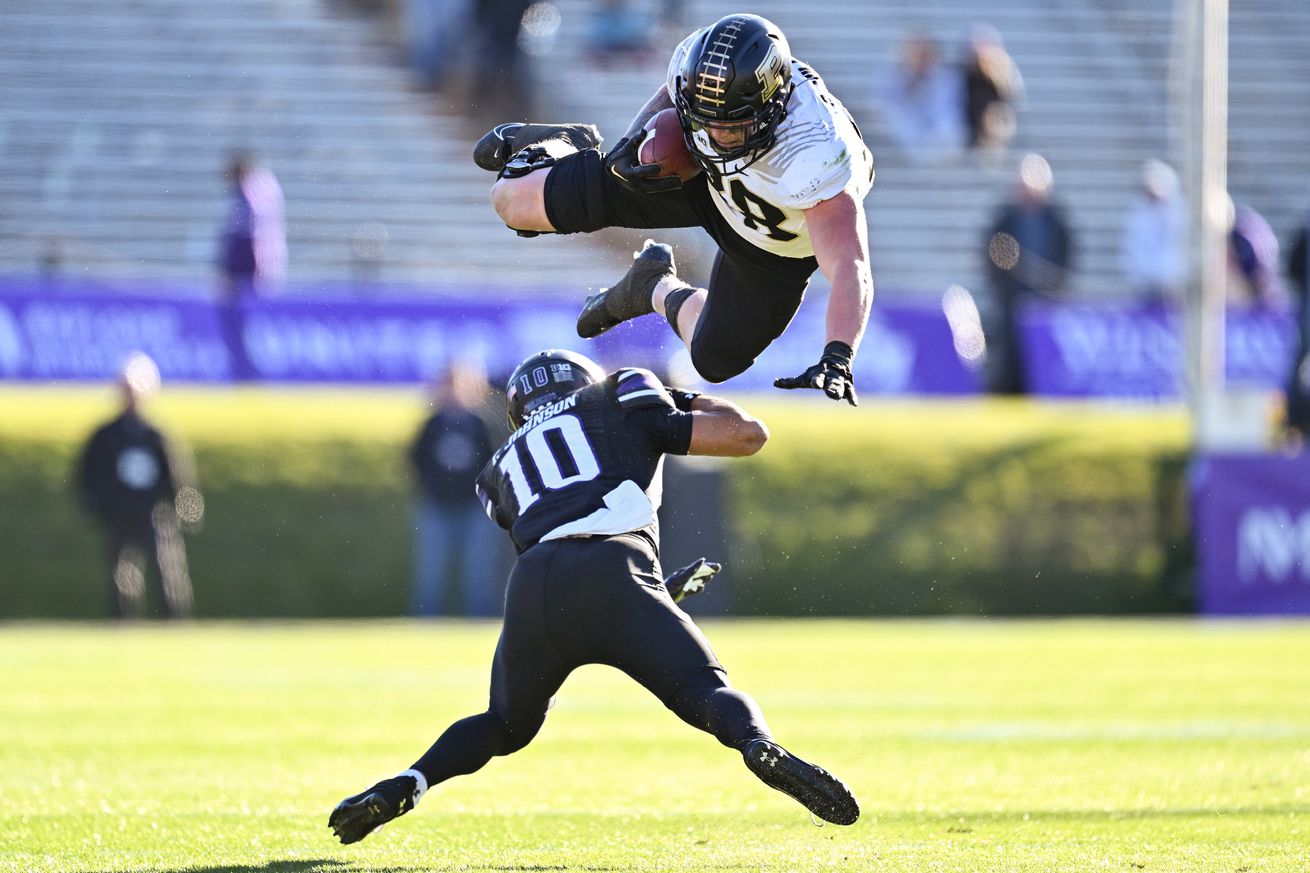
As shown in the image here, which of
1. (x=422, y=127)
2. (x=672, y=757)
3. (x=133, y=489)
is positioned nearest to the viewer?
(x=672, y=757)

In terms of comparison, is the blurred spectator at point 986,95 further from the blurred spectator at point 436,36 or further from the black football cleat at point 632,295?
the black football cleat at point 632,295

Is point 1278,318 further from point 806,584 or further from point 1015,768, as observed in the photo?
point 1015,768

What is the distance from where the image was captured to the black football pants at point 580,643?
5793mm

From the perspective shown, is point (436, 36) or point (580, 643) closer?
point (580, 643)

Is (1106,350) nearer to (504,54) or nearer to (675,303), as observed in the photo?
(504,54)

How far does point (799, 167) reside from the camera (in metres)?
6.23

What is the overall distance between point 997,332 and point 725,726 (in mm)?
13248

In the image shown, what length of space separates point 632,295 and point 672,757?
2.32 m

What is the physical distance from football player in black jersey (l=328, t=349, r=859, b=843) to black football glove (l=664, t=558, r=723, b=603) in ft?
1.27

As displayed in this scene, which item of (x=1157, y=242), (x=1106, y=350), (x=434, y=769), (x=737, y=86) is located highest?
(x=737, y=86)

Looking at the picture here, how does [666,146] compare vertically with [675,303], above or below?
above

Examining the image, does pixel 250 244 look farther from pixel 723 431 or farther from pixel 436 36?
pixel 723 431

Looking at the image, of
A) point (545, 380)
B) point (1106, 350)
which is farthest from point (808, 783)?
point (1106, 350)

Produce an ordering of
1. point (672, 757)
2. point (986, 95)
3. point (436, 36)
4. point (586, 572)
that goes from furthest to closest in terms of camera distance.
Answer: point (436, 36)
point (986, 95)
point (672, 757)
point (586, 572)
